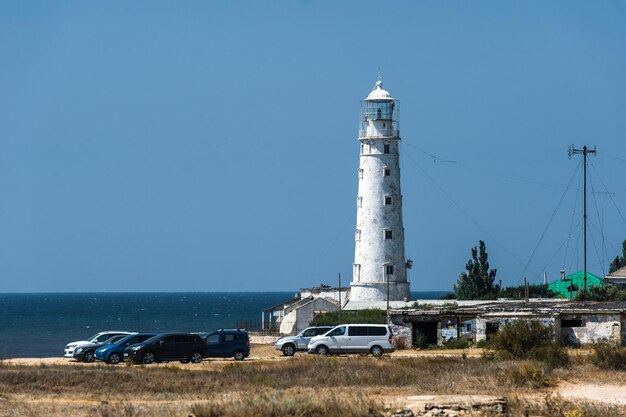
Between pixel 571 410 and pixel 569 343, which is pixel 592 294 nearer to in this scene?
pixel 569 343

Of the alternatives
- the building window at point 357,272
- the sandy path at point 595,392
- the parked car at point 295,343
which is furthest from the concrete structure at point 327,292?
the sandy path at point 595,392

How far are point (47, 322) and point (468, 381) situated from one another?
115 meters

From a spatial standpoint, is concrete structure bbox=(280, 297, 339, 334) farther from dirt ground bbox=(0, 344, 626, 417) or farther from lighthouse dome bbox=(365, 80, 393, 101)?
dirt ground bbox=(0, 344, 626, 417)

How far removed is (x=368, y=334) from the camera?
176ft

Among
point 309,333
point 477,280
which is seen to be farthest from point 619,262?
point 309,333

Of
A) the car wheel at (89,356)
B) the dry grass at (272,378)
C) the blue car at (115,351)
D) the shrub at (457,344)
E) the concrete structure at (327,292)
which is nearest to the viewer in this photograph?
the dry grass at (272,378)

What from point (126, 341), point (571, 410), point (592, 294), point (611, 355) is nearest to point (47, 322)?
point (592, 294)

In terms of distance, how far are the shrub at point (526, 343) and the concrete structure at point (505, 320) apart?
5222mm

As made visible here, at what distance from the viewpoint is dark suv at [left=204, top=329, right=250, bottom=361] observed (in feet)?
174

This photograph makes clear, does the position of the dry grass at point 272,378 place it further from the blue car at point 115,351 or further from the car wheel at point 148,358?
the blue car at point 115,351

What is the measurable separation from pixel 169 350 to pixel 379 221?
3083 centimetres

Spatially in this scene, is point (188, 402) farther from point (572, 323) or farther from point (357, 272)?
point (357, 272)

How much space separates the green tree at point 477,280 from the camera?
9869 cm

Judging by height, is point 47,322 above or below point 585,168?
below
